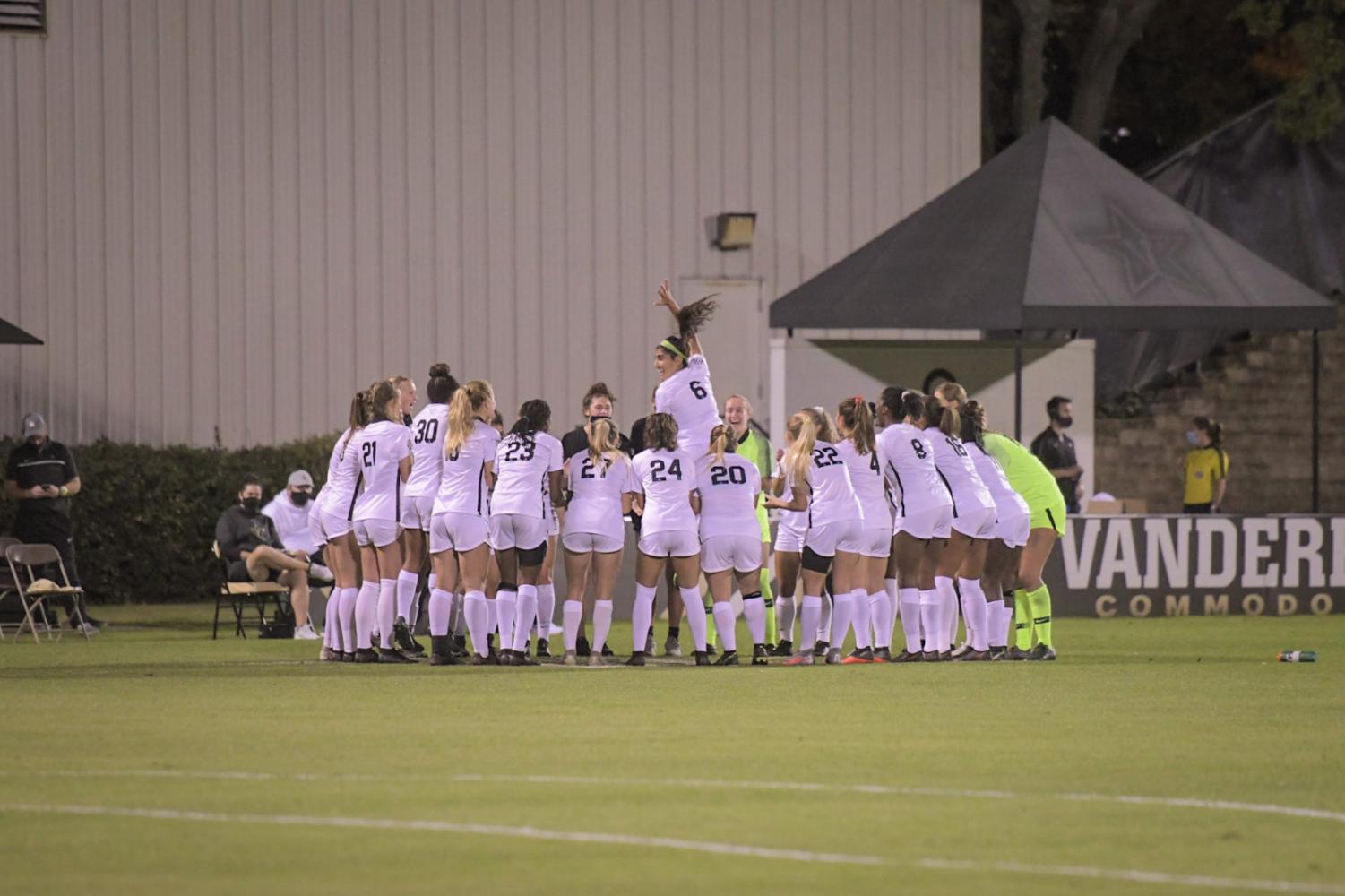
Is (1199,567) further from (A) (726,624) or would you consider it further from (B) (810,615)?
(A) (726,624)

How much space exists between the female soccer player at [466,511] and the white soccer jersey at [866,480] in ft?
8.45

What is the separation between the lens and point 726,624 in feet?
52.7

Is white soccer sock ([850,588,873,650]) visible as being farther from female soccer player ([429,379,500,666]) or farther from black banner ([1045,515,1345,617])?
black banner ([1045,515,1345,617])

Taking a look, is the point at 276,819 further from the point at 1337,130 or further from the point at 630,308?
the point at 1337,130

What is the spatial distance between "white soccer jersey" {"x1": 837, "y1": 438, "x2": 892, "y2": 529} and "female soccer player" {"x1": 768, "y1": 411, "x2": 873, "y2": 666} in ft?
0.26

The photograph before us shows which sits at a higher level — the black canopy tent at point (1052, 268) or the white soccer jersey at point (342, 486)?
the black canopy tent at point (1052, 268)

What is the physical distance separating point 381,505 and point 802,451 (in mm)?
3047

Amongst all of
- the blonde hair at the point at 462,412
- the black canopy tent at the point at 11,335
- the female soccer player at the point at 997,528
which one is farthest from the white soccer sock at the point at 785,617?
the black canopy tent at the point at 11,335

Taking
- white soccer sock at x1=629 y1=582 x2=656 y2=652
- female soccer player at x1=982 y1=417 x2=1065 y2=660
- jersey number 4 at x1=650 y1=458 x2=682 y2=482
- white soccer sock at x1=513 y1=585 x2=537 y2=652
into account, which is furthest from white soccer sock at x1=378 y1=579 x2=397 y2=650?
female soccer player at x1=982 y1=417 x2=1065 y2=660

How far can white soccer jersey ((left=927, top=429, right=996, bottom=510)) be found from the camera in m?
16.4

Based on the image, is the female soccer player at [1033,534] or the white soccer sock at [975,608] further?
the female soccer player at [1033,534]

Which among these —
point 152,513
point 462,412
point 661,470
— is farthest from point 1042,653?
point 152,513

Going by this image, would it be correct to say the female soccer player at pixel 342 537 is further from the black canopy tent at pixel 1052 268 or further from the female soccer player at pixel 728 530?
the black canopy tent at pixel 1052 268

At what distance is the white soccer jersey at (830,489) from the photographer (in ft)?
53.4
